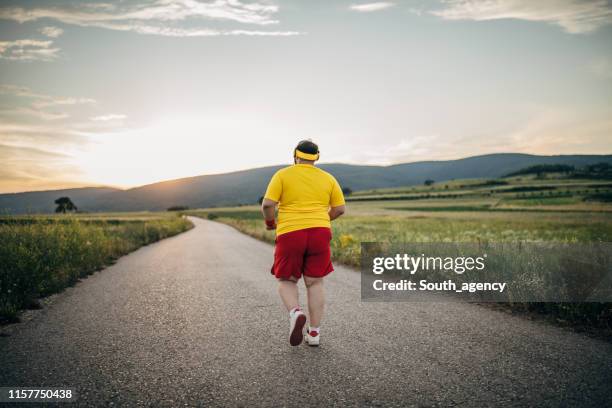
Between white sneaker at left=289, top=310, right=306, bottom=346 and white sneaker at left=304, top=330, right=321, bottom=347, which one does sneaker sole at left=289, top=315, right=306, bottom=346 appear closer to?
white sneaker at left=289, top=310, right=306, bottom=346

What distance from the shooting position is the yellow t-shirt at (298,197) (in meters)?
3.75

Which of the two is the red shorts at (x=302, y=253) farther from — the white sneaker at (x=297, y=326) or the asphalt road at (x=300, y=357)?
the asphalt road at (x=300, y=357)

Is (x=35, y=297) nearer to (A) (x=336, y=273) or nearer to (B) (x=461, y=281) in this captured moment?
(A) (x=336, y=273)

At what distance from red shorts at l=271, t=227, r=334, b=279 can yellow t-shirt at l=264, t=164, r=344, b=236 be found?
77mm

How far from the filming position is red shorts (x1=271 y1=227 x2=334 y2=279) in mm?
3758

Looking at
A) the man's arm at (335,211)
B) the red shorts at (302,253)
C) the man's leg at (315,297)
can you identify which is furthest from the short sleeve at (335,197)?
the man's leg at (315,297)

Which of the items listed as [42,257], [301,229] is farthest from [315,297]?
[42,257]

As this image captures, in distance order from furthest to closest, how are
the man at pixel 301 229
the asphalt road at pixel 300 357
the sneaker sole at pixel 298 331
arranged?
1. the man at pixel 301 229
2. the sneaker sole at pixel 298 331
3. the asphalt road at pixel 300 357

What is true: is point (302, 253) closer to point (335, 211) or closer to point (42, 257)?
point (335, 211)

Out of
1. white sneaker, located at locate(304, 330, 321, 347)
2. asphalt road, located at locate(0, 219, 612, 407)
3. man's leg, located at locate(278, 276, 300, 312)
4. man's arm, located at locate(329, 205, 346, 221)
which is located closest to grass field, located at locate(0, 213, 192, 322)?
asphalt road, located at locate(0, 219, 612, 407)

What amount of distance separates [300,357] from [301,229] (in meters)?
1.34

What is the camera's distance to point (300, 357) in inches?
143

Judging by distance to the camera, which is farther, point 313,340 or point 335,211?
point 335,211

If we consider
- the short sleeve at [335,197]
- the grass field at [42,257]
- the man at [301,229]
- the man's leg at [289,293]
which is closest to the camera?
the man at [301,229]
